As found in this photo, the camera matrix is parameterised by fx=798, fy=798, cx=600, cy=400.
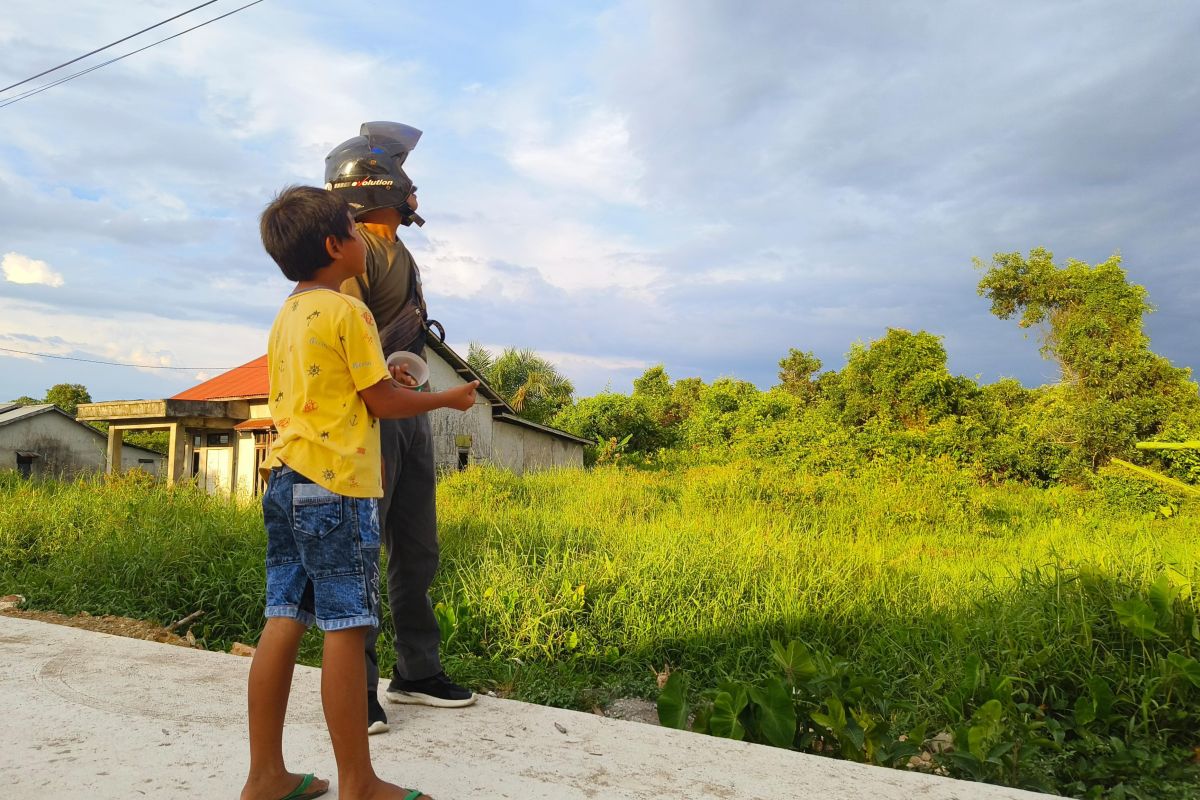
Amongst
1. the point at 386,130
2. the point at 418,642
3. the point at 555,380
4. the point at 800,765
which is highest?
the point at 555,380

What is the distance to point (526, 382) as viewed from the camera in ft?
95.1

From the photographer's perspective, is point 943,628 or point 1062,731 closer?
point 1062,731

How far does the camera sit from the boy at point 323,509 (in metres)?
1.65

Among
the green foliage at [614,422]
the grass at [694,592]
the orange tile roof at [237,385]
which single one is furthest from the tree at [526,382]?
the grass at [694,592]

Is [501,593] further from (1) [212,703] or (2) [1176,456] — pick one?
(2) [1176,456]

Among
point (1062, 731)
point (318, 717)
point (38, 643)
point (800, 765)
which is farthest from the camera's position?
point (38, 643)

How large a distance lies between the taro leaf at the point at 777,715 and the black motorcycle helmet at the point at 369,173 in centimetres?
198

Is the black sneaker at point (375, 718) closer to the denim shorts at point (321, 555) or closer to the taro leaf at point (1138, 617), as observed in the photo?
the denim shorts at point (321, 555)

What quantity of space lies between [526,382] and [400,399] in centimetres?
2735

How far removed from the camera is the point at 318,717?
2.32 meters

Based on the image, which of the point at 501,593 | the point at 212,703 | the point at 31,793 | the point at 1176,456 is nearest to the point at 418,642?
the point at 212,703

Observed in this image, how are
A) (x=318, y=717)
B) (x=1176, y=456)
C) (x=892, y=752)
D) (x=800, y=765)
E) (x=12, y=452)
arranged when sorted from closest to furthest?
(x=800, y=765) → (x=318, y=717) → (x=892, y=752) → (x=1176, y=456) → (x=12, y=452)

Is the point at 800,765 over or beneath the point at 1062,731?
over

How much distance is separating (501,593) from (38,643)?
2.07m
